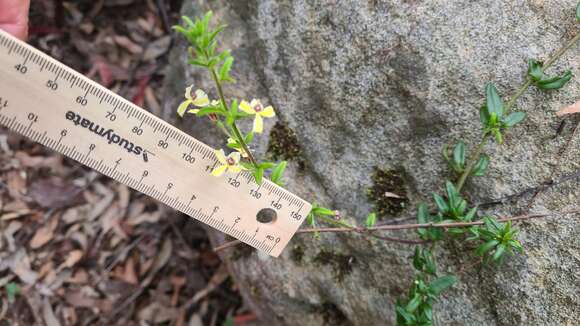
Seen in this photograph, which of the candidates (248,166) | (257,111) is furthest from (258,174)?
(257,111)

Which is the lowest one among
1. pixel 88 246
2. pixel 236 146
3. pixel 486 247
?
pixel 88 246

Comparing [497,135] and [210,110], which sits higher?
[497,135]

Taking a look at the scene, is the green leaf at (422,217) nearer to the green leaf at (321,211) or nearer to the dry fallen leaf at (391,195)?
the dry fallen leaf at (391,195)

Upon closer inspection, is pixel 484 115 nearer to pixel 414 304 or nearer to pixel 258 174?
pixel 414 304

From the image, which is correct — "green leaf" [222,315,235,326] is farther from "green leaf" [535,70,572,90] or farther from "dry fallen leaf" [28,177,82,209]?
"green leaf" [535,70,572,90]

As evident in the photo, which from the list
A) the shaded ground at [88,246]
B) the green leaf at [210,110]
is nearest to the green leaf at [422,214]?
the green leaf at [210,110]

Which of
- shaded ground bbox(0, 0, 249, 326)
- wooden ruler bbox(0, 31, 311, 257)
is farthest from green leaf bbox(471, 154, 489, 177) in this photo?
shaded ground bbox(0, 0, 249, 326)
